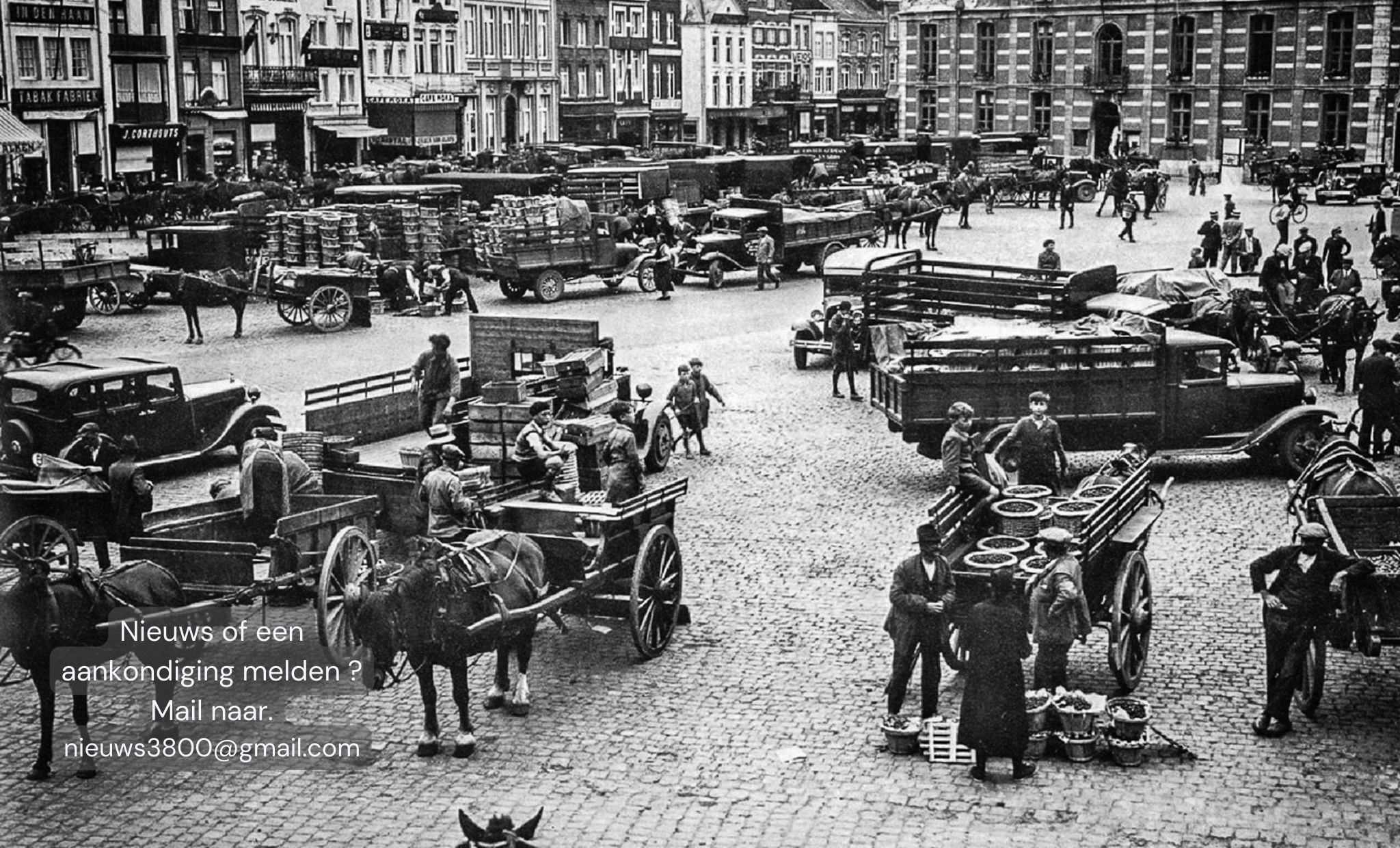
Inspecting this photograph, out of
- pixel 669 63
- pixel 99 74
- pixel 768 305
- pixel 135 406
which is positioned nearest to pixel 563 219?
pixel 768 305

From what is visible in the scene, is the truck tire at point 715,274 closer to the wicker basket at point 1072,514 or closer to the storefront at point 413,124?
the wicker basket at point 1072,514

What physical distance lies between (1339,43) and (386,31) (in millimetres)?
40262

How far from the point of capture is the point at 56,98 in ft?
166

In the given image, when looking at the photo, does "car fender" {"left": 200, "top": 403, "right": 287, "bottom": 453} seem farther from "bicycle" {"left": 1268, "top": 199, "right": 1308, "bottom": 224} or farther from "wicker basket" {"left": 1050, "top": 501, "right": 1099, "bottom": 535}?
"bicycle" {"left": 1268, "top": 199, "right": 1308, "bottom": 224}

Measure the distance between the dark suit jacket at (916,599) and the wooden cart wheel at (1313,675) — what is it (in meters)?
2.68

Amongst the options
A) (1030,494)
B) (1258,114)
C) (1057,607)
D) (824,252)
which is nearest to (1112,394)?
(1030,494)

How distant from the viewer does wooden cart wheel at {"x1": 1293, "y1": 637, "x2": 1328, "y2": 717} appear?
12141 millimetres

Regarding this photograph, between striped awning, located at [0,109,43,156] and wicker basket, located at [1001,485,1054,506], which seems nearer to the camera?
wicker basket, located at [1001,485,1054,506]

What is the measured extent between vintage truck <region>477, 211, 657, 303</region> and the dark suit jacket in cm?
2400

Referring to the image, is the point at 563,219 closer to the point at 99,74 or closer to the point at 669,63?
the point at 99,74

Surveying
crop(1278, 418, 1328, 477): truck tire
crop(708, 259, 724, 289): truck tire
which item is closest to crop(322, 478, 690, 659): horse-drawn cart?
crop(1278, 418, 1328, 477): truck tire

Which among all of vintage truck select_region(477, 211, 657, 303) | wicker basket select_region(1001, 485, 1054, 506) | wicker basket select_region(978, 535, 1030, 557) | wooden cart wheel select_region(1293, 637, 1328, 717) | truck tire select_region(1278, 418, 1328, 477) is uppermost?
vintage truck select_region(477, 211, 657, 303)

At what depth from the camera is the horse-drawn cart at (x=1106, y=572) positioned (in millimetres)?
12234

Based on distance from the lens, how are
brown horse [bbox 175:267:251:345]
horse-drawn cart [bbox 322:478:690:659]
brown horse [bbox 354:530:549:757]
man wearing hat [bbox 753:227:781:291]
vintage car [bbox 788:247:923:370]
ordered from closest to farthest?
1. brown horse [bbox 354:530:549:757]
2. horse-drawn cart [bbox 322:478:690:659]
3. vintage car [bbox 788:247:923:370]
4. brown horse [bbox 175:267:251:345]
5. man wearing hat [bbox 753:227:781:291]
